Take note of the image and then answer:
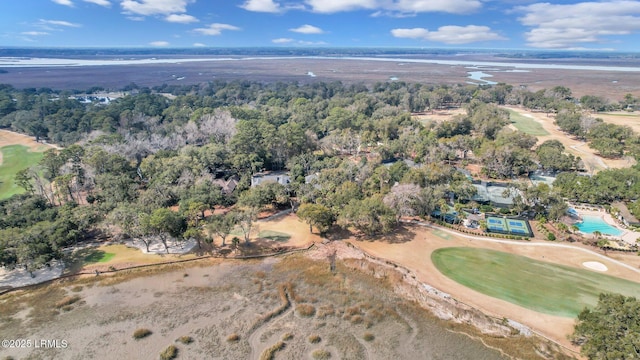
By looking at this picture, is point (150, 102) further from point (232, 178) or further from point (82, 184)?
point (232, 178)

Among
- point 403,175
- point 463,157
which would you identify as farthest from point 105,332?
point 463,157

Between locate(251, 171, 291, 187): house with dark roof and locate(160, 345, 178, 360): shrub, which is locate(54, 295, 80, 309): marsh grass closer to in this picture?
locate(160, 345, 178, 360): shrub

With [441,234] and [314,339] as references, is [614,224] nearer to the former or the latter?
[441,234]

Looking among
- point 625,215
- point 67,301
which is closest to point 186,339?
point 67,301

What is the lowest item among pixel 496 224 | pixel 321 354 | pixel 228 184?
pixel 321 354

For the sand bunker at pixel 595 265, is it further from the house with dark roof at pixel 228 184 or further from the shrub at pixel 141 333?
the house with dark roof at pixel 228 184
